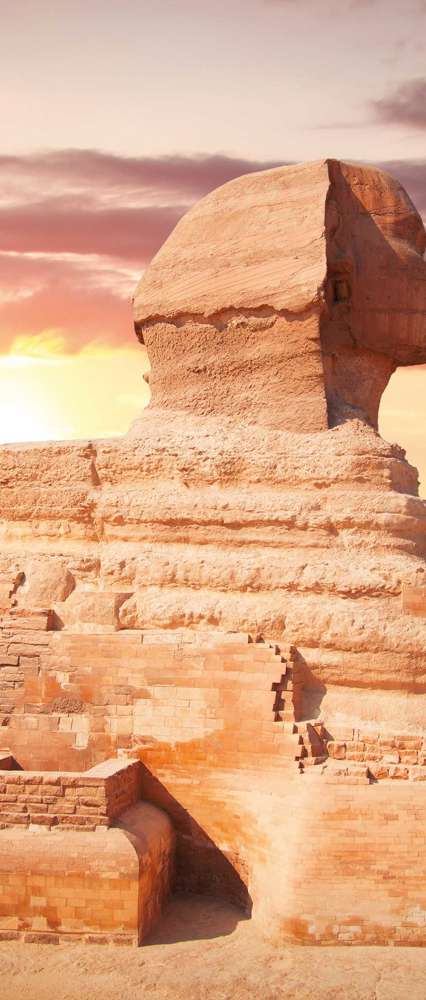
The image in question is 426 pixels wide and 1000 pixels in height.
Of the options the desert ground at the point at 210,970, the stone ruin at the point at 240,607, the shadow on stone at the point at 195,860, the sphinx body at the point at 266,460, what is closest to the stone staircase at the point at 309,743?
the stone ruin at the point at 240,607

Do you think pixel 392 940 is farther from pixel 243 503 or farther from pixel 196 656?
pixel 243 503

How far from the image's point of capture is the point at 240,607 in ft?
35.9

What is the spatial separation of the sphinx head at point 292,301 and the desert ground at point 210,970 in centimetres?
504

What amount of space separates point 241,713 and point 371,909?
6.77 feet

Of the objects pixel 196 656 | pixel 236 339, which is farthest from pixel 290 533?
pixel 236 339

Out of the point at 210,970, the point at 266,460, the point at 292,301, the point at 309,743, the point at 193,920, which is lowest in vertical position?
the point at 210,970

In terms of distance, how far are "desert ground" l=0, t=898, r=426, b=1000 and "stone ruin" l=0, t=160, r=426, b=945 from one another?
0.65ft

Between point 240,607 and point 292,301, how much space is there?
10.7ft

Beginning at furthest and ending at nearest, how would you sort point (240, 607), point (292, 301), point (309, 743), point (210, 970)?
point (292, 301) < point (240, 607) < point (309, 743) < point (210, 970)

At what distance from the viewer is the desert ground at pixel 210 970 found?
8734mm

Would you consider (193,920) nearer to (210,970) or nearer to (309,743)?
Result: (210,970)

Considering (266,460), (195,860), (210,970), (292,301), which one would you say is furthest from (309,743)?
(292,301)

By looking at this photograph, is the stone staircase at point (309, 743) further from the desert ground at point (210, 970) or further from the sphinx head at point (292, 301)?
the sphinx head at point (292, 301)

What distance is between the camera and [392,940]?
367 inches
